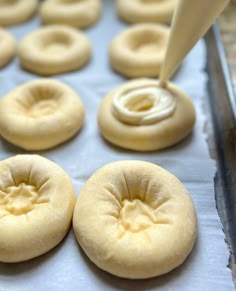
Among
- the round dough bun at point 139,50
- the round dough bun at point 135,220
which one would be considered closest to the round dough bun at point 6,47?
the round dough bun at point 139,50

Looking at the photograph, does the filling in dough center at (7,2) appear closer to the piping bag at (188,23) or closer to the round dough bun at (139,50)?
the round dough bun at (139,50)

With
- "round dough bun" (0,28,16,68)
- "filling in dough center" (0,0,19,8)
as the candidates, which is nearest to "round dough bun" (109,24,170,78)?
"round dough bun" (0,28,16,68)

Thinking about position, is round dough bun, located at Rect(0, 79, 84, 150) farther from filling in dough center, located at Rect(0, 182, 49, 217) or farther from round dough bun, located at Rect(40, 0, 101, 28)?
round dough bun, located at Rect(40, 0, 101, 28)

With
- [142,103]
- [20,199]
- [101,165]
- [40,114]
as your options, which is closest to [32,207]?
[20,199]

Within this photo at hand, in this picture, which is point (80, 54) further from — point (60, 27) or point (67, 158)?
point (67, 158)

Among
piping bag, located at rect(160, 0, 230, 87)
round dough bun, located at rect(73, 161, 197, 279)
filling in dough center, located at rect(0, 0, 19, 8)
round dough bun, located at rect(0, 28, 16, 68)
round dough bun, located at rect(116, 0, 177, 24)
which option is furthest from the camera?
filling in dough center, located at rect(0, 0, 19, 8)

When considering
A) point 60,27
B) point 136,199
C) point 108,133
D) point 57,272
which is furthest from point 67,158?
point 60,27
